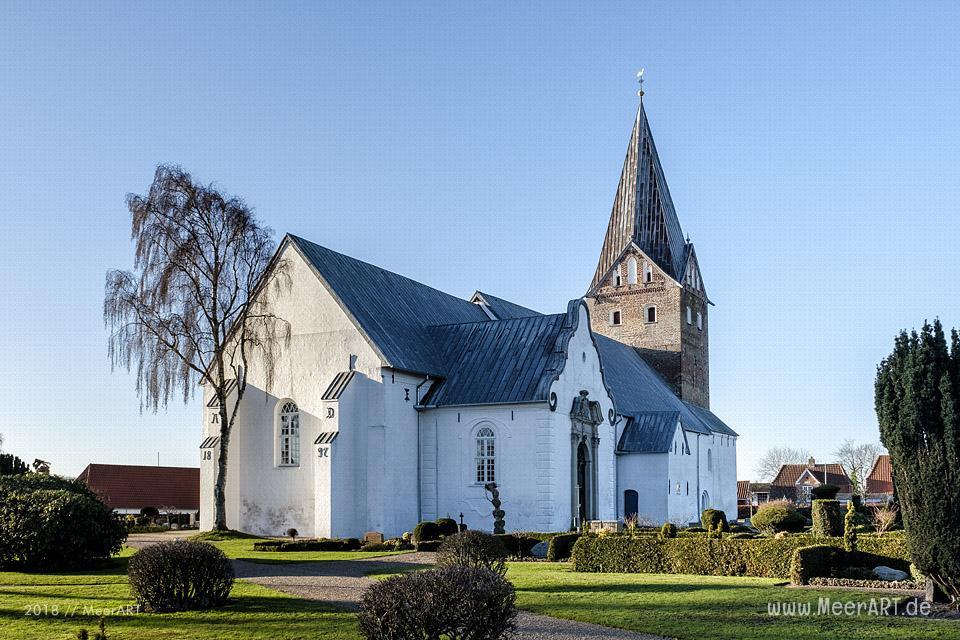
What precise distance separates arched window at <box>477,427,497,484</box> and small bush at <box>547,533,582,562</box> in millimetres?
8186

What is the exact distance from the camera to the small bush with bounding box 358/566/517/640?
9.73m

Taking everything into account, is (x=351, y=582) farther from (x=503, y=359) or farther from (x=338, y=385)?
(x=503, y=359)

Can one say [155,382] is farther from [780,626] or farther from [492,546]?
[780,626]

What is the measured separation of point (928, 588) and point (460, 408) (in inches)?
751

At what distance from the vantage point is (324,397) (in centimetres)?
3031

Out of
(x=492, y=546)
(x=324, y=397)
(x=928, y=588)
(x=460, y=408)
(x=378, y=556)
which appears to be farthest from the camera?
(x=460, y=408)

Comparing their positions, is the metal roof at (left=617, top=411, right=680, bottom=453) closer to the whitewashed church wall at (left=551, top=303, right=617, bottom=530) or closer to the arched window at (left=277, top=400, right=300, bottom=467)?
the whitewashed church wall at (left=551, top=303, right=617, bottom=530)

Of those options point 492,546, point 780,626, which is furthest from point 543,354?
point 780,626

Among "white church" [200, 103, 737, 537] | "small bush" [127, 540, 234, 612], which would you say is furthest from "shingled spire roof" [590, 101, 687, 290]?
"small bush" [127, 540, 234, 612]

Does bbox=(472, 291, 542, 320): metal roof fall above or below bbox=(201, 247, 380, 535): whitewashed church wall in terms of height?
above

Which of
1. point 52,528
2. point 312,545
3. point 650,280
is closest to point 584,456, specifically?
point 312,545

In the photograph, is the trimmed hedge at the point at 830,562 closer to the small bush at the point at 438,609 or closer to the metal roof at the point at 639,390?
the small bush at the point at 438,609

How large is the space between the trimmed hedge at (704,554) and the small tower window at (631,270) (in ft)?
113

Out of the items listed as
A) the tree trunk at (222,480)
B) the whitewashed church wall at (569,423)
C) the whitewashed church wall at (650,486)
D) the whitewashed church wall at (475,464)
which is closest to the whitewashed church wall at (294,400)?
the tree trunk at (222,480)
